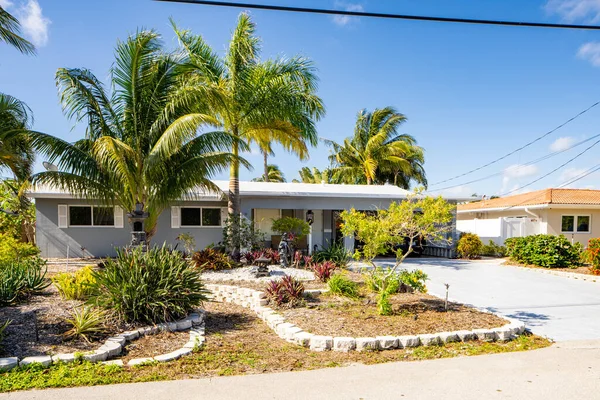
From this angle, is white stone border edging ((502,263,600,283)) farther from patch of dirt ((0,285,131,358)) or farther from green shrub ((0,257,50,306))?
green shrub ((0,257,50,306))

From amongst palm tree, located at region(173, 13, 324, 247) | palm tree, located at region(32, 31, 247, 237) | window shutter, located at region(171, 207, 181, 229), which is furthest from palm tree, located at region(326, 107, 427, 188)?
palm tree, located at region(32, 31, 247, 237)

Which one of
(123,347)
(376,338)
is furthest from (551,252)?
(123,347)

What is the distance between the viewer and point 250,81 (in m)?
12.3

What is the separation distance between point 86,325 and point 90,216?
1127cm

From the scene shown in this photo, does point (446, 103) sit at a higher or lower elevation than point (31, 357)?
higher

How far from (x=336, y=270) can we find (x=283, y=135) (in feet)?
18.3

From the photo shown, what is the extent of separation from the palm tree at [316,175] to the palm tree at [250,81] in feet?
47.9

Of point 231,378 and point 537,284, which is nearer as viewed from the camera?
point 231,378

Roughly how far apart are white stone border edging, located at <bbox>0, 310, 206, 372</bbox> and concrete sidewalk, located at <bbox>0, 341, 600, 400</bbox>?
70 centimetres

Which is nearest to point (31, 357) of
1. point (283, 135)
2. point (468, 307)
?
point (468, 307)

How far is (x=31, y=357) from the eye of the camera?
176 inches

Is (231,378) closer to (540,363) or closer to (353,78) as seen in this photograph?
(540,363)

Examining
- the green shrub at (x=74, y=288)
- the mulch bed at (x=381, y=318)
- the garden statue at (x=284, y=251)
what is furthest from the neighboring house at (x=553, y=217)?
the green shrub at (x=74, y=288)

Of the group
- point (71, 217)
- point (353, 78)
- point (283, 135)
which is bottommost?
point (71, 217)
